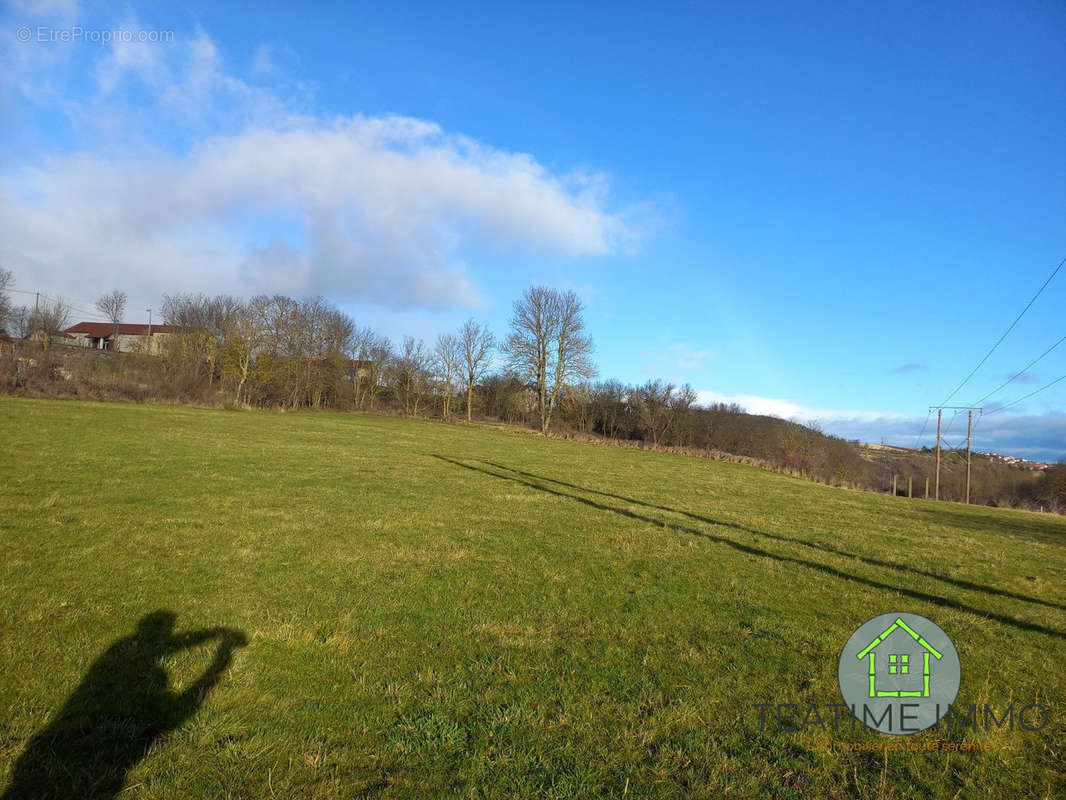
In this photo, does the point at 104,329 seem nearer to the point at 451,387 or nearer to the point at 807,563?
the point at 451,387

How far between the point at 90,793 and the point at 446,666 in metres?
2.36

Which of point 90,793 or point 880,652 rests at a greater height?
point 880,652

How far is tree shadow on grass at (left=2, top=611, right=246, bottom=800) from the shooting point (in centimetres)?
290

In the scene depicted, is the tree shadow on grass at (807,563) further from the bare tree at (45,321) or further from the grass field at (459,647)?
the bare tree at (45,321)

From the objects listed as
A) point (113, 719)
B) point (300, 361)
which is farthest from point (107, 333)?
point (113, 719)

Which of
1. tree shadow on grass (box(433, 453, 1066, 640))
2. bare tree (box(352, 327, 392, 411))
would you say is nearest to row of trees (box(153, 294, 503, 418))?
bare tree (box(352, 327, 392, 411))

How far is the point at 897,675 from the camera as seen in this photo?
437 cm

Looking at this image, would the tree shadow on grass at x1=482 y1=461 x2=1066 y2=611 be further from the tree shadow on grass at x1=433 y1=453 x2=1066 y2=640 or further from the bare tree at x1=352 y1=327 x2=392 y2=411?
the bare tree at x1=352 y1=327 x2=392 y2=411

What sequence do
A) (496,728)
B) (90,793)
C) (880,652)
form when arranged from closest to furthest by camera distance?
(90,793), (496,728), (880,652)

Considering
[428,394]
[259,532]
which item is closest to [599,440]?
[428,394]

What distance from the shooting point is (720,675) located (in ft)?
14.9

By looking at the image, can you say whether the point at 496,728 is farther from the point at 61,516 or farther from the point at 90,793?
the point at 61,516

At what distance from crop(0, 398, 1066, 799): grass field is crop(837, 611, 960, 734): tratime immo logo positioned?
162mm

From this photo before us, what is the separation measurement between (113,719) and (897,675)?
19.7 ft
